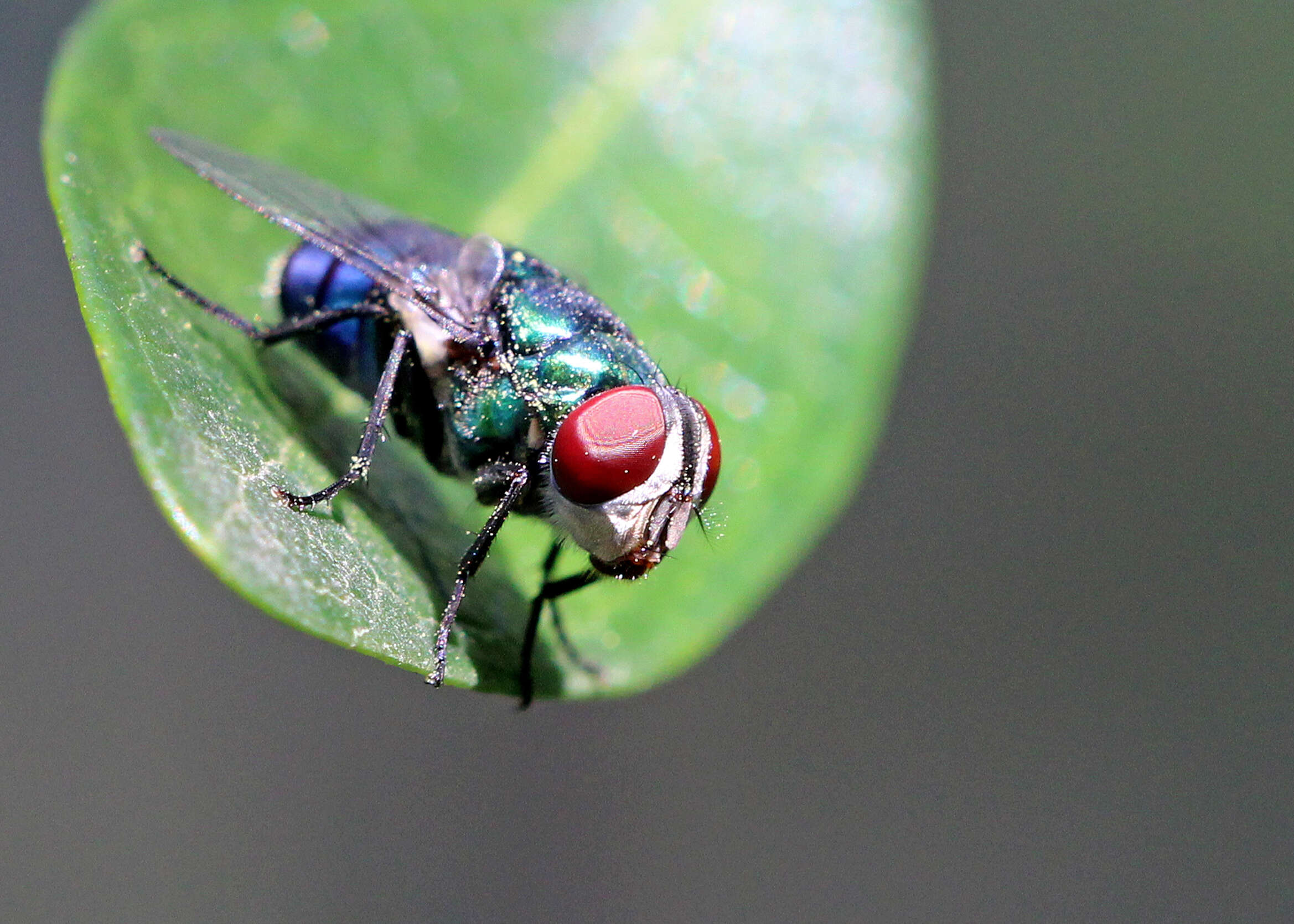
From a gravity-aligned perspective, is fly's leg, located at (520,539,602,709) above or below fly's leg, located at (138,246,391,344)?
below

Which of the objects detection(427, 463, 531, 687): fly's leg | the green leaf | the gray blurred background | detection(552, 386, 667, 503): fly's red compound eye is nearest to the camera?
detection(552, 386, 667, 503): fly's red compound eye

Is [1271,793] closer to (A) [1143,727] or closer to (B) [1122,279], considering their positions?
(A) [1143,727]

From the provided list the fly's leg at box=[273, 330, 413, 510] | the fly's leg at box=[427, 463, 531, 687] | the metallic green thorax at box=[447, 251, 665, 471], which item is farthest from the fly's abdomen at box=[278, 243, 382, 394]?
the fly's leg at box=[427, 463, 531, 687]

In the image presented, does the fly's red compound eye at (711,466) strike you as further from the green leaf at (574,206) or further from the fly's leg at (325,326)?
the fly's leg at (325,326)

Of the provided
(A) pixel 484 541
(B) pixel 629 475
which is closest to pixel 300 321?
(A) pixel 484 541

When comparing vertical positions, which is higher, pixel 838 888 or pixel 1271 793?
pixel 1271 793

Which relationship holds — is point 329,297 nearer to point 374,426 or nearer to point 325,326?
point 325,326

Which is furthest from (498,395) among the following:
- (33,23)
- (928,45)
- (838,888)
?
(838,888)

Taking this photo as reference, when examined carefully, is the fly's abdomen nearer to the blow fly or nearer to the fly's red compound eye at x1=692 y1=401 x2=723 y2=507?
the blow fly
